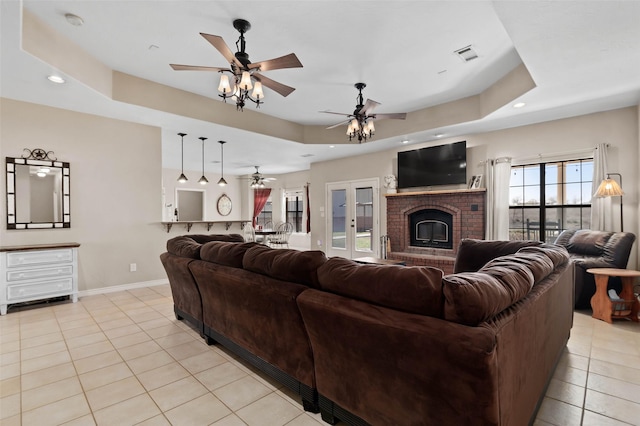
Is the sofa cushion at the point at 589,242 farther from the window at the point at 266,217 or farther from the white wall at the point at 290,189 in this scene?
the window at the point at 266,217

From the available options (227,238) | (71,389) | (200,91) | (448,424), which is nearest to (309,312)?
(448,424)

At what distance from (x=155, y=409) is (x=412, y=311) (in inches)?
69.1

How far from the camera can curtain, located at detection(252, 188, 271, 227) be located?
11.2m

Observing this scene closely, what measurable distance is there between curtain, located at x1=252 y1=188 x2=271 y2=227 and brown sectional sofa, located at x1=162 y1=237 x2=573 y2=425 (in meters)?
8.96

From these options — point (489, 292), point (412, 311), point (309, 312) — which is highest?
point (489, 292)

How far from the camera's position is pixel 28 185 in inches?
163

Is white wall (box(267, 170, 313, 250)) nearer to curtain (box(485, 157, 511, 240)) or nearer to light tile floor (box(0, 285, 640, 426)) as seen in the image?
curtain (box(485, 157, 511, 240))

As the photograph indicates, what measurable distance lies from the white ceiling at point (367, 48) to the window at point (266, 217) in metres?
6.31

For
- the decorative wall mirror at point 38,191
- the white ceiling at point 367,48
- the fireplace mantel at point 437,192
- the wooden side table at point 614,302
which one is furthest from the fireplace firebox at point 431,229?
the decorative wall mirror at point 38,191

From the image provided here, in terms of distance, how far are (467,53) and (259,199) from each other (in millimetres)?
8759

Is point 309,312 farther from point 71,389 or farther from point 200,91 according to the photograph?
point 200,91

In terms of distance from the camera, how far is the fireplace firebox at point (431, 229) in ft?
19.6

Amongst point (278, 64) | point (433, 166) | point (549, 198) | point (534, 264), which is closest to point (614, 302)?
point (549, 198)

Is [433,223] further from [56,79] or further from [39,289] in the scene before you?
[39,289]
